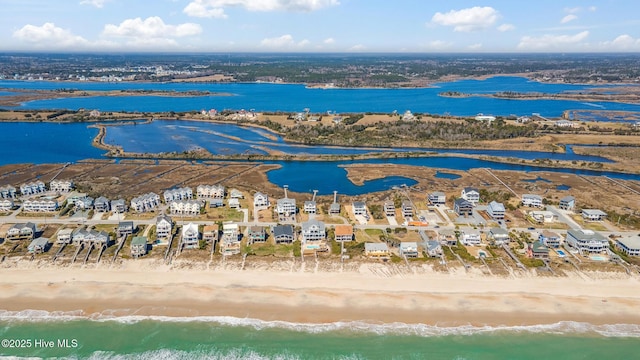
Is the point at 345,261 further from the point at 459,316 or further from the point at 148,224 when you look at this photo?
the point at 148,224

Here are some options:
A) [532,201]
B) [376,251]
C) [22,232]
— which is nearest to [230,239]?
[376,251]

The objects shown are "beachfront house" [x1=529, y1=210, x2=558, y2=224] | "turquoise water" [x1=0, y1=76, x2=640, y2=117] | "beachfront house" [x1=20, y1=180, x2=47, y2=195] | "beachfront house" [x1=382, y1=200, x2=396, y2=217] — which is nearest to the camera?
"beachfront house" [x1=529, y1=210, x2=558, y2=224]

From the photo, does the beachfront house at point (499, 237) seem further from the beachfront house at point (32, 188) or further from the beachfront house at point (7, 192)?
the beachfront house at point (7, 192)

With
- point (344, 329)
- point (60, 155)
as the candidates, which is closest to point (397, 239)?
→ point (344, 329)

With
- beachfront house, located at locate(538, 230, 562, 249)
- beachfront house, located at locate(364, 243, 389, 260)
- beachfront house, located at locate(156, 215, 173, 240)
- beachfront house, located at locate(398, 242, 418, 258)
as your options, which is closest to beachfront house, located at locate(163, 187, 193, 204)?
beachfront house, located at locate(156, 215, 173, 240)

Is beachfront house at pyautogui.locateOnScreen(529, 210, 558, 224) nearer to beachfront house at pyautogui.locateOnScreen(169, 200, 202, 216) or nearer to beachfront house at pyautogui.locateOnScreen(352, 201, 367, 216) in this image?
beachfront house at pyautogui.locateOnScreen(352, 201, 367, 216)

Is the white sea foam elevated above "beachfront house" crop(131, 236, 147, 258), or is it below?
below

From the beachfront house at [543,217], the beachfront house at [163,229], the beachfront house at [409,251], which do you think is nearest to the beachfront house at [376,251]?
the beachfront house at [409,251]
